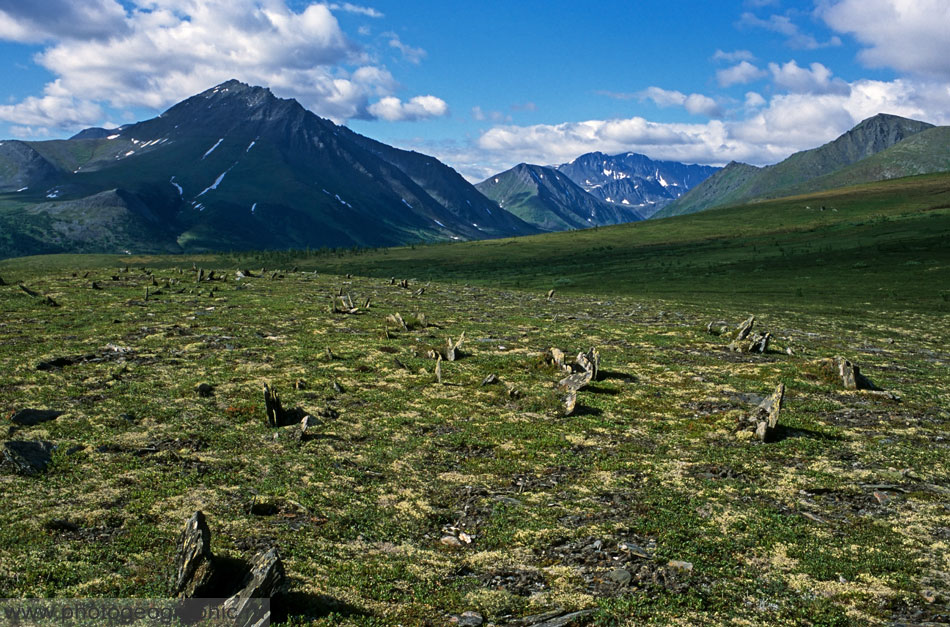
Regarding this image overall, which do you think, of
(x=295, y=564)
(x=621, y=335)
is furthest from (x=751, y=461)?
(x=621, y=335)

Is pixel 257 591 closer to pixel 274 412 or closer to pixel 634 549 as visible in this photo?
pixel 634 549

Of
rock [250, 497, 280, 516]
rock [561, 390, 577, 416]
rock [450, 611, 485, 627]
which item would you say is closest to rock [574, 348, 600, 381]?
rock [561, 390, 577, 416]

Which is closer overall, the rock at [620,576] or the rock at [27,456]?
the rock at [620,576]

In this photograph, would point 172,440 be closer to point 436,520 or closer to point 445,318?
point 436,520

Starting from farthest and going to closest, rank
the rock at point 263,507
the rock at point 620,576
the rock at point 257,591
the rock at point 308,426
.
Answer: the rock at point 308,426
the rock at point 263,507
the rock at point 620,576
the rock at point 257,591

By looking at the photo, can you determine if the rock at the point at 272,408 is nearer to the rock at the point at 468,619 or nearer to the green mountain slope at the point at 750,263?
the rock at the point at 468,619

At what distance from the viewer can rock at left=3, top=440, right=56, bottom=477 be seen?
590 inches

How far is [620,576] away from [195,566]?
842 centimetres

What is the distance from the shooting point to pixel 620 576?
39.7ft

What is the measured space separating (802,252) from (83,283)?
137 m

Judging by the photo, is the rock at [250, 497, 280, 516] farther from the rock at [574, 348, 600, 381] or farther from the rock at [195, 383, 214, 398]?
the rock at [574, 348, 600, 381]

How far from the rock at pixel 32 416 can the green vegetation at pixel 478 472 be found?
44cm

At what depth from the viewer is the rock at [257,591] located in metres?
9.64

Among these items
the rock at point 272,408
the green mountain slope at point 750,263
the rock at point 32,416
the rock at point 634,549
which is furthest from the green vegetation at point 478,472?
the green mountain slope at point 750,263
